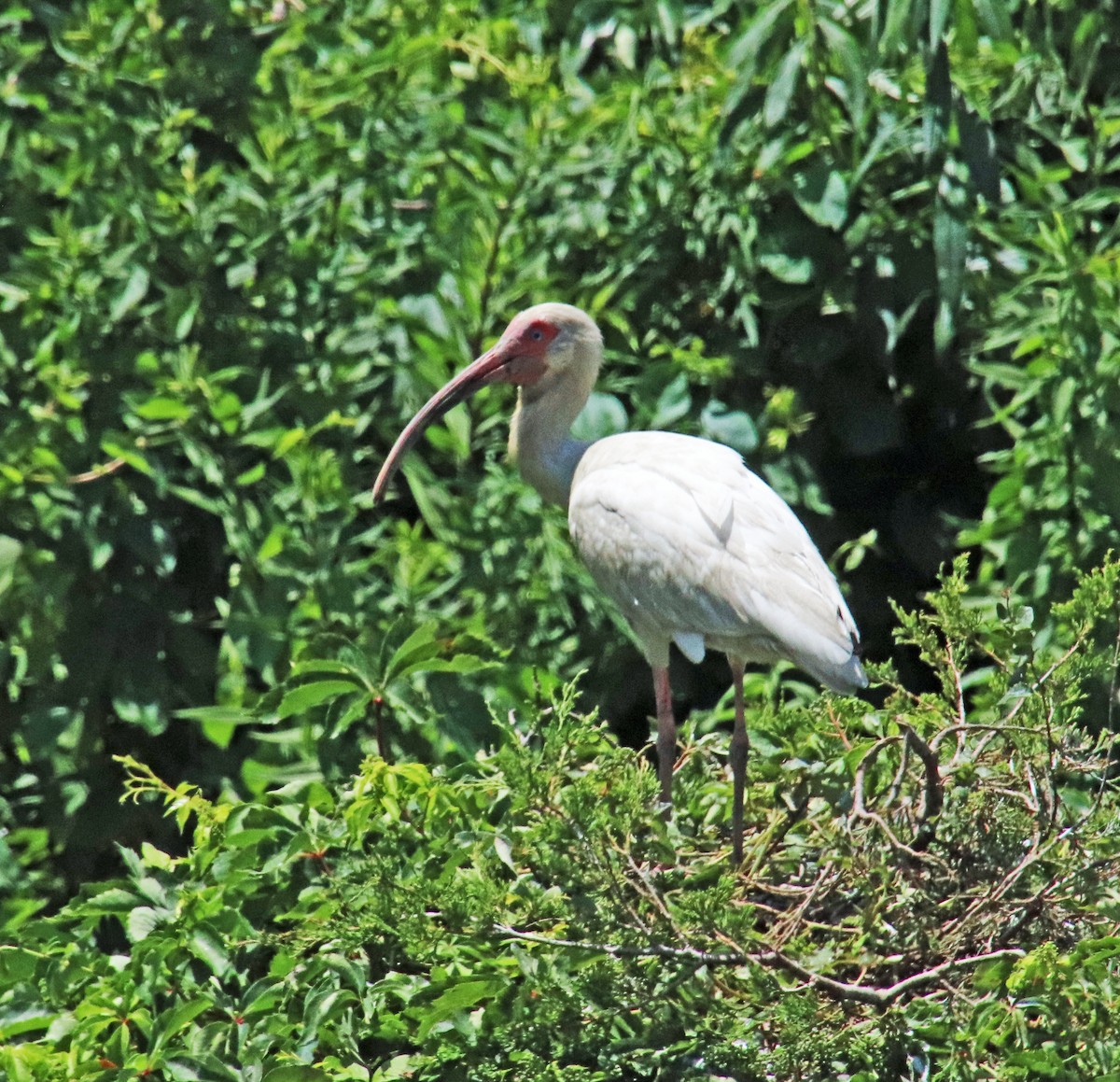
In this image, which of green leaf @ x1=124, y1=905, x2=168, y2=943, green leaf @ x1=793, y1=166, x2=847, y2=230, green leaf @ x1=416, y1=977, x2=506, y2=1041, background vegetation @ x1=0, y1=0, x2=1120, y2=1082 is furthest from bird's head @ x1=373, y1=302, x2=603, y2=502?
green leaf @ x1=416, y1=977, x2=506, y2=1041

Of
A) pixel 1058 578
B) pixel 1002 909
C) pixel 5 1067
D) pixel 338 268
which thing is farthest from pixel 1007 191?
pixel 5 1067

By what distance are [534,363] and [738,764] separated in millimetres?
1566

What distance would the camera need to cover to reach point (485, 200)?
606cm

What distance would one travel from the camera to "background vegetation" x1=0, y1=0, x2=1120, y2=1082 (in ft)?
15.0

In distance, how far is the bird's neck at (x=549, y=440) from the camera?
5.61 m

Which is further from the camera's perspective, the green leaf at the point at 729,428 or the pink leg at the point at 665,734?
the green leaf at the point at 729,428

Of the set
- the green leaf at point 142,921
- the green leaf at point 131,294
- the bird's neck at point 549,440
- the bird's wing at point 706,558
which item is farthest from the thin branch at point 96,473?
the green leaf at point 142,921

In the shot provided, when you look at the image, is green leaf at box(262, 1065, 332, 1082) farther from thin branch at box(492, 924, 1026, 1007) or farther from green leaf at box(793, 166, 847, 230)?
green leaf at box(793, 166, 847, 230)

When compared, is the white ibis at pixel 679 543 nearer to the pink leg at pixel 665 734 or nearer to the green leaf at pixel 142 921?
the pink leg at pixel 665 734

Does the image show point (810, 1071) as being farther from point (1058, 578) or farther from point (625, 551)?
point (1058, 578)

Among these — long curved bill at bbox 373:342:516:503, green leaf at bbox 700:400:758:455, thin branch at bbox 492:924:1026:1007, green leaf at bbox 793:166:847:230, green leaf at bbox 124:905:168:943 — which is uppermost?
green leaf at bbox 793:166:847:230

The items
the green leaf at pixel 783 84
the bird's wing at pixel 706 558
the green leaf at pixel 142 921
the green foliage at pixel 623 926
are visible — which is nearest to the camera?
the green foliage at pixel 623 926

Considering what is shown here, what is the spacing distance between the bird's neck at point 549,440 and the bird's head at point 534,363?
10 mm

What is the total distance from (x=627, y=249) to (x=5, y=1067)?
347 cm
